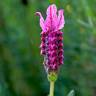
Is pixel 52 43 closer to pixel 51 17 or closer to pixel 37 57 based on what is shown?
pixel 51 17

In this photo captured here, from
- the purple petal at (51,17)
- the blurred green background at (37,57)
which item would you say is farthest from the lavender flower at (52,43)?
the blurred green background at (37,57)

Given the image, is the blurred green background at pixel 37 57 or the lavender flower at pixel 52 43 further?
the blurred green background at pixel 37 57

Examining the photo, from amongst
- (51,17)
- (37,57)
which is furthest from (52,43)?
(37,57)

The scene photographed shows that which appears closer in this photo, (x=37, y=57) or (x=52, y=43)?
(x=52, y=43)

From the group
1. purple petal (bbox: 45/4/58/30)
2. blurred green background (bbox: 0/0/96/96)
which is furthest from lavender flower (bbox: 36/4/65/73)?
blurred green background (bbox: 0/0/96/96)

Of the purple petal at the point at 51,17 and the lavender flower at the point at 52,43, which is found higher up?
the purple petal at the point at 51,17

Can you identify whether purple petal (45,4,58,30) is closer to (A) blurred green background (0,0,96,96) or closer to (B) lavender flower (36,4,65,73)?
(B) lavender flower (36,4,65,73)

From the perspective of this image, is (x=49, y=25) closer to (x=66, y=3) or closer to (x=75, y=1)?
(x=66, y=3)

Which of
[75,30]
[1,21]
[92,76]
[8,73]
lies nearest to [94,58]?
[92,76]

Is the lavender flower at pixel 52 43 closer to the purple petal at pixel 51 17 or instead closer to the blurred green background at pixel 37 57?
the purple petal at pixel 51 17
